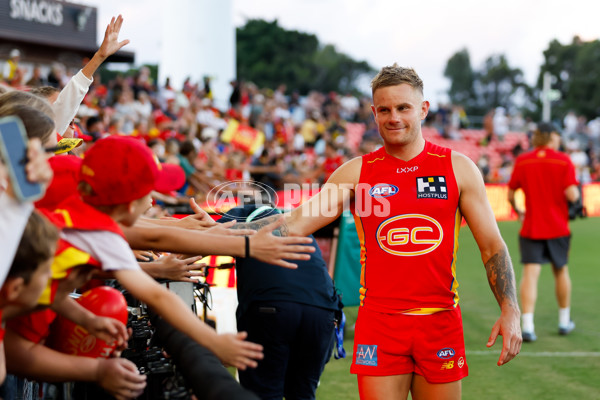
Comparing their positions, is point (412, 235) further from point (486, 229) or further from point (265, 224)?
point (265, 224)

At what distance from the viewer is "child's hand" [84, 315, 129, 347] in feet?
7.73

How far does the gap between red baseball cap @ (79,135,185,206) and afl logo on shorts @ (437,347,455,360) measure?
1676mm

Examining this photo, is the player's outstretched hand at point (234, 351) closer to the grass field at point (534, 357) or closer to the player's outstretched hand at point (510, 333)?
the player's outstretched hand at point (510, 333)

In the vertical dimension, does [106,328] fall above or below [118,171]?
below

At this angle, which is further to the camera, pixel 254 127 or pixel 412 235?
pixel 254 127

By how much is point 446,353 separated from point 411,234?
23.6 inches

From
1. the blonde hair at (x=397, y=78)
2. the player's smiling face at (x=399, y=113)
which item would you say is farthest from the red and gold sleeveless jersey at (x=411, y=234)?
the blonde hair at (x=397, y=78)

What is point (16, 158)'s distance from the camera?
1994 millimetres

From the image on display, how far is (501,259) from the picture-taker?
3.32 m

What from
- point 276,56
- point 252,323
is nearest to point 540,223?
point 252,323

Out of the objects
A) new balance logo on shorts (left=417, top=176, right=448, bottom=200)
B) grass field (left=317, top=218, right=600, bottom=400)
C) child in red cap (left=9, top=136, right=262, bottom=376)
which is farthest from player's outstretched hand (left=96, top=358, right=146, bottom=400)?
grass field (left=317, top=218, right=600, bottom=400)

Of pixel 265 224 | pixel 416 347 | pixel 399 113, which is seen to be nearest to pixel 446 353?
pixel 416 347

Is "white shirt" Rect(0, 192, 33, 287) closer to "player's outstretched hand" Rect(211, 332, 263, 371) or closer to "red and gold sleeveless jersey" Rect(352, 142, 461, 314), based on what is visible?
"player's outstretched hand" Rect(211, 332, 263, 371)

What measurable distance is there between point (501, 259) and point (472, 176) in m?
0.44
